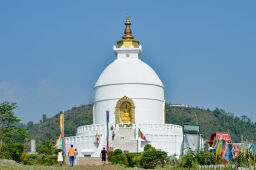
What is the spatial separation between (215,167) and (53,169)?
25.6ft

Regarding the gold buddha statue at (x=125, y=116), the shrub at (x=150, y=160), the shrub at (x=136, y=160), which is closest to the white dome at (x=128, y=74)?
the gold buddha statue at (x=125, y=116)

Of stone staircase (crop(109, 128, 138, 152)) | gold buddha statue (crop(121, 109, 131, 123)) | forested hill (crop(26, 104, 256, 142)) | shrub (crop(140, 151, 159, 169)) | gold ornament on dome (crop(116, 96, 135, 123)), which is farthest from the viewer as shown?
forested hill (crop(26, 104, 256, 142))

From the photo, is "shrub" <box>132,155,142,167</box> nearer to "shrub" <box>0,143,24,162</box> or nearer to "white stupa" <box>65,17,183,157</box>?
"shrub" <box>0,143,24,162</box>

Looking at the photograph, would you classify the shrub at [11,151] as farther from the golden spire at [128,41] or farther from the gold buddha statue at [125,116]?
the golden spire at [128,41]

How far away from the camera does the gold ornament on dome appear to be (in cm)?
4703

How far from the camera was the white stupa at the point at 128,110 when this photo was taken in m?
43.5

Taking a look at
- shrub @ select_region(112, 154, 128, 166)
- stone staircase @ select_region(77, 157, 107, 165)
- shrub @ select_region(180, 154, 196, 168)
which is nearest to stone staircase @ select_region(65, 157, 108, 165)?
stone staircase @ select_region(77, 157, 107, 165)

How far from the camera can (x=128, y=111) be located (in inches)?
1866

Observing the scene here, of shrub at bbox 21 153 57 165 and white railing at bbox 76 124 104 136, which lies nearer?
shrub at bbox 21 153 57 165

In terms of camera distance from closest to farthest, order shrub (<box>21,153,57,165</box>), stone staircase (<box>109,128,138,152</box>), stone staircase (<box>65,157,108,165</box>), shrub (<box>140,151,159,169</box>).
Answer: shrub (<box>140,151,159,169</box>)
shrub (<box>21,153,57,165</box>)
stone staircase (<box>65,157,108,165</box>)
stone staircase (<box>109,128,138,152</box>)

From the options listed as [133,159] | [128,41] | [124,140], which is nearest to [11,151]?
[133,159]

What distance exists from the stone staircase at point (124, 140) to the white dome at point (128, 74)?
607 cm

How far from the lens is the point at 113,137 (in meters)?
43.1

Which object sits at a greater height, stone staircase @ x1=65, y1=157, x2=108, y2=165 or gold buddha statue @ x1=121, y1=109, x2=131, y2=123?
gold buddha statue @ x1=121, y1=109, x2=131, y2=123
